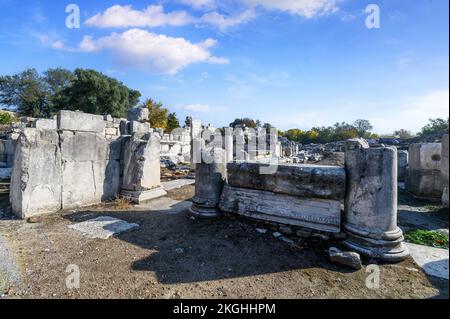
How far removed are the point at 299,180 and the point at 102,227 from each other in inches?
→ 124

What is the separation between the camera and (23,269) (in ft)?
8.45

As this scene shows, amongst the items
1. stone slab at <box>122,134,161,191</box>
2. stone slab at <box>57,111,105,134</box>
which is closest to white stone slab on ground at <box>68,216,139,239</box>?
stone slab at <box>122,134,161,191</box>

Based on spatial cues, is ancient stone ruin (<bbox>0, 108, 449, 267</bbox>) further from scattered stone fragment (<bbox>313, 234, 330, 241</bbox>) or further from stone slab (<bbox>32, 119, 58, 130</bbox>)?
stone slab (<bbox>32, 119, 58, 130</bbox>)

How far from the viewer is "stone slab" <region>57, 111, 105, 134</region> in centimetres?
498

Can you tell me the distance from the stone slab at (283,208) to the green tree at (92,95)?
2956cm

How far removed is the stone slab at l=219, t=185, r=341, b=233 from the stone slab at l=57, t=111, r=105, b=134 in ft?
11.4

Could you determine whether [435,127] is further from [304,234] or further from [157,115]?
[157,115]

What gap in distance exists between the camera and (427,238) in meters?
3.58

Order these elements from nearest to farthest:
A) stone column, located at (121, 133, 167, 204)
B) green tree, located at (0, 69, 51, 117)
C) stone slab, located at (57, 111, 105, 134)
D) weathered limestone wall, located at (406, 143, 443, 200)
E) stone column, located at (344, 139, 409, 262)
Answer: stone column, located at (344, 139, 409, 262) < stone slab, located at (57, 111, 105, 134) < stone column, located at (121, 133, 167, 204) < weathered limestone wall, located at (406, 143, 443, 200) < green tree, located at (0, 69, 51, 117)

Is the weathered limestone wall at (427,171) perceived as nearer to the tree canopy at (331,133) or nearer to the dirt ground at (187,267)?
the dirt ground at (187,267)

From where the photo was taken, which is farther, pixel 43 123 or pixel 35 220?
pixel 43 123

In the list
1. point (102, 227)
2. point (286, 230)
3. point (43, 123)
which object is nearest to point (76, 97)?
point (43, 123)

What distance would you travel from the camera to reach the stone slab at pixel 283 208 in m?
3.33
